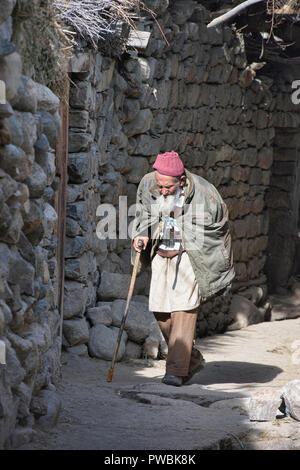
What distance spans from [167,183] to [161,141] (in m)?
2.05

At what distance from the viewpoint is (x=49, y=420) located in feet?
11.3

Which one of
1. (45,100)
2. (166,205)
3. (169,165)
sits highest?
(45,100)

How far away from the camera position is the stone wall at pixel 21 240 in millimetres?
2934

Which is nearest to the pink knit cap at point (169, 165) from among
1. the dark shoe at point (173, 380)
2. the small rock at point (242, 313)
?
the dark shoe at point (173, 380)

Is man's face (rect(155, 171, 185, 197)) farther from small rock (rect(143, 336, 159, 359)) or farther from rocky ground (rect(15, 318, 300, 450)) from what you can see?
small rock (rect(143, 336, 159, 359))

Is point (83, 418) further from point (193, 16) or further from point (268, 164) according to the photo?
point (268, 164)

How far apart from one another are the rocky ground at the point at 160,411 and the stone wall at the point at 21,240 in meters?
0.20

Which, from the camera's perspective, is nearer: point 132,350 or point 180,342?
point 180,342

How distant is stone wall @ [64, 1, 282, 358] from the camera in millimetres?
5898

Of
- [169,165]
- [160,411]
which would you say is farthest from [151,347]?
[160,411]

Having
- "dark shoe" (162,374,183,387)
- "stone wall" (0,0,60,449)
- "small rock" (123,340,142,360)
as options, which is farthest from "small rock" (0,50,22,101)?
"small rock" (123,340,142,360)

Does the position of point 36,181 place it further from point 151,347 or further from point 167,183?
point 151,347

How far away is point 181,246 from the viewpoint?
5473 mm

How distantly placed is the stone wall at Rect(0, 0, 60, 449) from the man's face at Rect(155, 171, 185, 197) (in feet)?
5.28
